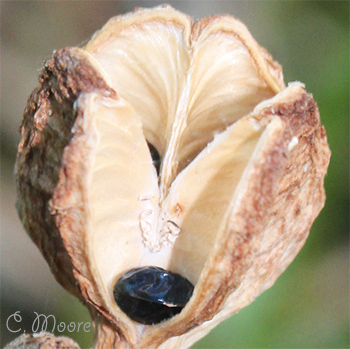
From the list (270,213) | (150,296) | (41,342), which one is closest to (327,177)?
(270,213)

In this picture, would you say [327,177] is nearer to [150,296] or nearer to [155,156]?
[155,156]

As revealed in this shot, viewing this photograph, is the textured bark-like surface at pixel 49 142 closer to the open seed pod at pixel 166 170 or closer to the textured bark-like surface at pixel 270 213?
the open seed pod at pixel 166 170

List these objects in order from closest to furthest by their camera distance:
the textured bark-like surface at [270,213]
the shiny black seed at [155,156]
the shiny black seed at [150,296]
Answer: the textured bark-like surface at [270,213] < the shiny black seed at [150,296] < the shiny black seed at [155,156]

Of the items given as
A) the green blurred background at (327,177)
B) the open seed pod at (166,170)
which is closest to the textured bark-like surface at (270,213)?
the open seed pod at (166,170)

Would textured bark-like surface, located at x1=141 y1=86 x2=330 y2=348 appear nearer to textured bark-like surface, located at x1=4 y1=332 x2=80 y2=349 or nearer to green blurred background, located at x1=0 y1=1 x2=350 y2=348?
textured bark-like surface, located at x1=4 y1=332 x2=80 y2=349

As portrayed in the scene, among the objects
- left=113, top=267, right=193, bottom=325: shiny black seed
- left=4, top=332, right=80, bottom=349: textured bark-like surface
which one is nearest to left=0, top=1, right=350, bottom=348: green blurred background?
left=4, top=332, right=80, bottom=349: textured bark-like surface

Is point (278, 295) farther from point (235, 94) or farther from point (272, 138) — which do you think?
point (272, 138)
